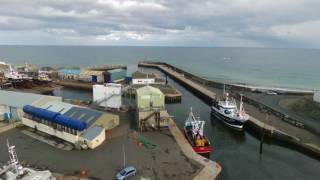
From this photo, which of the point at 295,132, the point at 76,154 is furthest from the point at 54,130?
the point at 295,132

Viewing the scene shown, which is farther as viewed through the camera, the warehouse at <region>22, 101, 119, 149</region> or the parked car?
the warehouse at <region>22, 101, 119, 149</region>

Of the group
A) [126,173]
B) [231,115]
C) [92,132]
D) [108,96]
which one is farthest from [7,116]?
[231,115]

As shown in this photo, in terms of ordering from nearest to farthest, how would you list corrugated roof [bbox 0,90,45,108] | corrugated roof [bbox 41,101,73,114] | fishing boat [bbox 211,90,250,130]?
corrugated roof [bbox 41,101,73,114]
corrugated roof [bbox 0,90,45,108]
fishing boat [bbox 211,90,250,130]

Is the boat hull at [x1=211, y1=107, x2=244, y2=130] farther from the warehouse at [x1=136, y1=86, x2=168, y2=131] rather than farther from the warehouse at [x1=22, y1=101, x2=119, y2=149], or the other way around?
the warehouse at [x1=22, y1=101, x2=119, y2=149]

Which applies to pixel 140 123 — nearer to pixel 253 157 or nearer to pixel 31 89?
pixel 253 157

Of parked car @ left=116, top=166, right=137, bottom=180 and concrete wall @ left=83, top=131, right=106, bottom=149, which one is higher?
concrete wall @ left=83, top=131, right=106, bottom=149

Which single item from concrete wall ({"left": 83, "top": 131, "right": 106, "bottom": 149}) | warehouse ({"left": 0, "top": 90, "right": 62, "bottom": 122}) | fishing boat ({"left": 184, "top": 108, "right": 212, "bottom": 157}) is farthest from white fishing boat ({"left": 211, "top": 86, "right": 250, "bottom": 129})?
warehouse ({"left": 0, "top": 90, "right": 62, "bottom": 122})

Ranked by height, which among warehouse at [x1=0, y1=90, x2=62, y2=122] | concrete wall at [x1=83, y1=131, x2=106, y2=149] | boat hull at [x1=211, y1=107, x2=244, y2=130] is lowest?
boat hull at [x1=211, y1=107, x2=244, y2=130]
